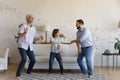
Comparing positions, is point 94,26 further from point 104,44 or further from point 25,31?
point 25,31

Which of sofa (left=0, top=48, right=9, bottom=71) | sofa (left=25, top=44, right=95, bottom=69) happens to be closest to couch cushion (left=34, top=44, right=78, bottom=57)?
sofa (left=25, top=44, right=95, bottom=69)

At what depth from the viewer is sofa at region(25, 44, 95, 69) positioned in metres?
7.51

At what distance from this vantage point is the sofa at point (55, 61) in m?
7.51

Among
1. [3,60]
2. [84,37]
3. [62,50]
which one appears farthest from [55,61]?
[84,37]

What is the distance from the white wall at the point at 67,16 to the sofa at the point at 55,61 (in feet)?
4.39

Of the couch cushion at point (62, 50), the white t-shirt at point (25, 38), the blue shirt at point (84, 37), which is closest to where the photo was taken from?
the white t-shirt at point (25, 38)

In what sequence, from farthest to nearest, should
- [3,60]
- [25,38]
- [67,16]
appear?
1. [67,16]
2. [3,60]
3. [25,38]

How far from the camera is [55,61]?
754 cm

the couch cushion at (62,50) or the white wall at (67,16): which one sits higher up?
the white wall at (67,16)

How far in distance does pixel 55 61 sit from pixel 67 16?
221 centimetres

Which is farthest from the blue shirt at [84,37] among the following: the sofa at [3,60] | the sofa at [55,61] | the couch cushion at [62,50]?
the sofa at [3,60]

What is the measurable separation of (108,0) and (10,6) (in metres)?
3.40

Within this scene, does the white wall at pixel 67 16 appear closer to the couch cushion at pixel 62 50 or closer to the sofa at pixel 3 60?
the couch cushion at pixel 62 50

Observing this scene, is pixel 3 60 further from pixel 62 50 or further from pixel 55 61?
pixel 62 50
